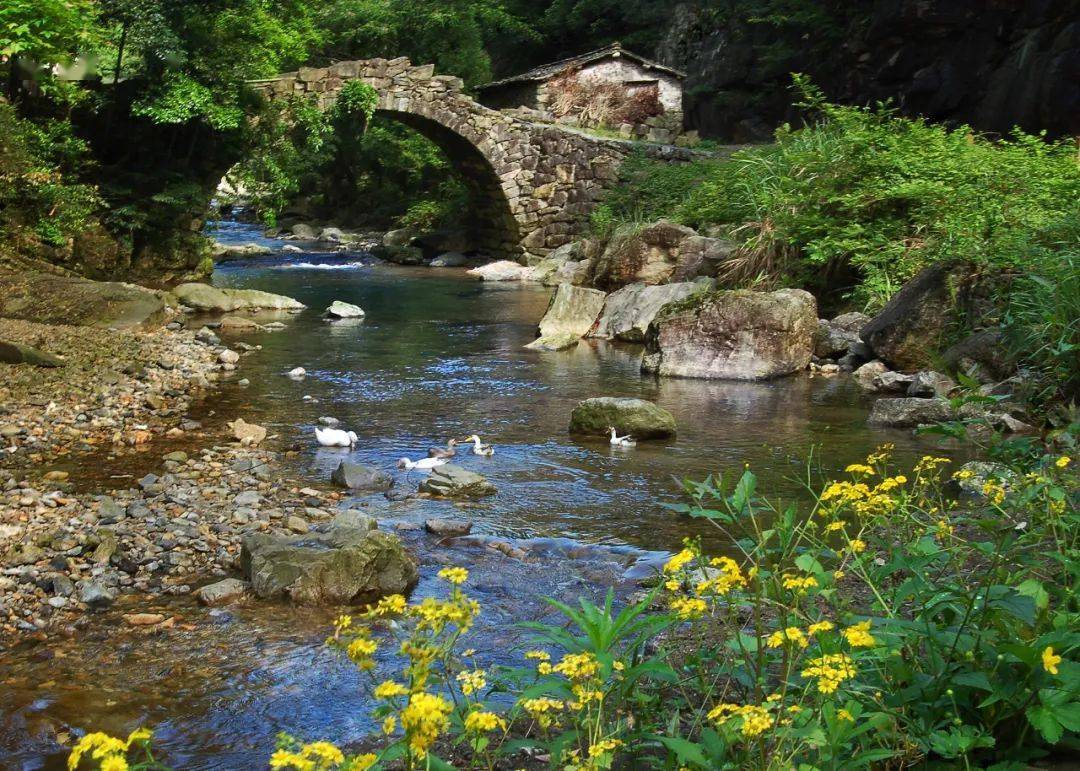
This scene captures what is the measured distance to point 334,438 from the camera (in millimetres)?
6824

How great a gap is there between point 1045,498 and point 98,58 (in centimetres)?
1350

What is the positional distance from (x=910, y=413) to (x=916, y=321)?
1.94 m

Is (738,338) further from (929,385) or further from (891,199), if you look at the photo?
(891,199)

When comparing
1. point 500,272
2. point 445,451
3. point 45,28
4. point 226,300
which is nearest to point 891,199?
point 445,451

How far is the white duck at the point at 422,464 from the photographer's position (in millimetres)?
6375

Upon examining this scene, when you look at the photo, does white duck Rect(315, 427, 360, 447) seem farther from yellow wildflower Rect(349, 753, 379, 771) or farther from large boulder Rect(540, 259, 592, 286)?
large boulder Rect(540, 259, 592, 286)

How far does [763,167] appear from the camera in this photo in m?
13.6

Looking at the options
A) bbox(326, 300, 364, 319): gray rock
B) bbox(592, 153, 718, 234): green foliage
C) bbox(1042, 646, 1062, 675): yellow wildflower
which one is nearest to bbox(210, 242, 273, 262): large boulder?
bbox(592, 153, 718, 234): green foliage

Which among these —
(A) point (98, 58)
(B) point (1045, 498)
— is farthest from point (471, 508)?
(A) point (98, 58)

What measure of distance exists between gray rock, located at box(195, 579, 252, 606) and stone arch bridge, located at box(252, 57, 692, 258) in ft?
56.5

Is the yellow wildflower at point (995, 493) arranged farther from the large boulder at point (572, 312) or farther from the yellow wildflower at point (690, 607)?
the large boulder at point (572, 312)

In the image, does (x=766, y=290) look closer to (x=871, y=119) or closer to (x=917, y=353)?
(x=917, y=353)

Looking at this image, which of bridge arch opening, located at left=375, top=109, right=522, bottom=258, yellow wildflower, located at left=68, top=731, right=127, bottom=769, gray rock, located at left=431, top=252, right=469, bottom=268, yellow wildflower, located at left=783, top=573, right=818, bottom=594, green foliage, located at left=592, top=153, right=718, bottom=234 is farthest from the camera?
gray rock, located at left=431, top=252, right=469, bottom=268

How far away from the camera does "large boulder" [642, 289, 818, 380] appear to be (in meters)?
9.62
